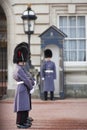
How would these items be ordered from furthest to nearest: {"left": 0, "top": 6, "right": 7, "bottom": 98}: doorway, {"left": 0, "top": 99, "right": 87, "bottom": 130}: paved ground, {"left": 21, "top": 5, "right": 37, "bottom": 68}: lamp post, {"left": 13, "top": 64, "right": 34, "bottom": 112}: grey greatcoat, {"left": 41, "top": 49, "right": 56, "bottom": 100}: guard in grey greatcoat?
{"left": 0, "top": 6, "right": 7, "bottom": 98}: doorway, {"left": 21, "top": 5, "right": 37, "bottom": 68}: lamp post, {"left": 41, "top": 49, "right": 56, "bottom": 100}: guard in grey greatcoat, {"left": 0, "top": 99, "right": 87, "bottom": 130}: paved ground, {"left": 13, "top": 64, "right": 34, "bottom": 112}: grey greatcoat

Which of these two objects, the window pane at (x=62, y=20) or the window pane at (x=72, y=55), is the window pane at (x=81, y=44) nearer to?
the window pane at (x=72, y=55)

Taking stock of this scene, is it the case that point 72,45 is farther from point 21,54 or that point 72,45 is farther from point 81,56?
point 21,54

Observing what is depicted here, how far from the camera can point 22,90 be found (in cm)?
703

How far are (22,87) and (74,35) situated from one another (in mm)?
6460

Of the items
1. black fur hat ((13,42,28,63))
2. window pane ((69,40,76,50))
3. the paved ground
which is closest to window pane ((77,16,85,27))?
window pane ((69,40,76,50))

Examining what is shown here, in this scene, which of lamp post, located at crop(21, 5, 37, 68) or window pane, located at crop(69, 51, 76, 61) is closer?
lamp post, located at crop(21, 5, 37, 68)

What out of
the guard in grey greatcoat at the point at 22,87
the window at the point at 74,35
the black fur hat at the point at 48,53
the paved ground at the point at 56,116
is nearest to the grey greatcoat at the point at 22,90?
the guard in grey greatcoat at the point at 22,87

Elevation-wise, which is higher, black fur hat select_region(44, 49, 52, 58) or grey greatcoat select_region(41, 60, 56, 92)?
black fur hat select_region(44, 49, 52, 58)

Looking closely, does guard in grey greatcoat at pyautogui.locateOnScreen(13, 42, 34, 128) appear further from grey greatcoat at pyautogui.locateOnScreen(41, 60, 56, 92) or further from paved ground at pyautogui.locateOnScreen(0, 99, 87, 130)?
grey greatcoat at pyautogui.locateOnScreen(41, 60, 56, 92)

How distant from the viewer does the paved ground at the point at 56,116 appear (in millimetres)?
7121

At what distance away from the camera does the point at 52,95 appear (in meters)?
12.2

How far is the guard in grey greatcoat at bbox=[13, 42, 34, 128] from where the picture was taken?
694 cm

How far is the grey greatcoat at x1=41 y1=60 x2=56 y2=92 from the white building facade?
0.60 meters

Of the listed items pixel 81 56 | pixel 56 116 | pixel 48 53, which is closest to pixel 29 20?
pixel 48 53
